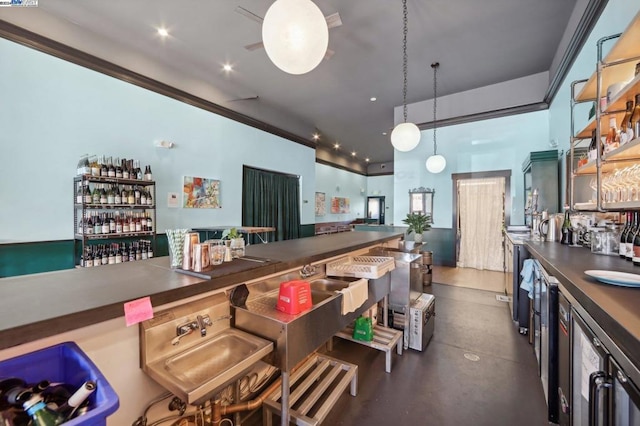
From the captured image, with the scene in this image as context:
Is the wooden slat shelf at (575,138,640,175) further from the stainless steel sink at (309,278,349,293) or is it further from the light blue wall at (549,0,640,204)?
the stainless steel sink at (309,278,349,293)

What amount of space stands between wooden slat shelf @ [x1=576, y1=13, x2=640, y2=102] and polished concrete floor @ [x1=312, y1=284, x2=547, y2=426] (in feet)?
7.61

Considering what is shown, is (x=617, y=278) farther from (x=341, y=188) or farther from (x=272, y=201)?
(x=341, y=188)

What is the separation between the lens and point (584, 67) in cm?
302

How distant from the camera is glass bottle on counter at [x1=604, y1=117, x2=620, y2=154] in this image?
169 cm

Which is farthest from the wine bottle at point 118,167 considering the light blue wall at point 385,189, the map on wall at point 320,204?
the light blue wall at point 385,189

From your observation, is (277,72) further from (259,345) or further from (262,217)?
(259,345)

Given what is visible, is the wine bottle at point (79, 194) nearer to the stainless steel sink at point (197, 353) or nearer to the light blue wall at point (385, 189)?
the stainless steel sink at point (197, 353)

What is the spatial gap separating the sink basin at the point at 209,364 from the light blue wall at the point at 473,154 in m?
5.68

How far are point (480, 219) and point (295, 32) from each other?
5.76 m

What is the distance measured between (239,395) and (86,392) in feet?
3.83

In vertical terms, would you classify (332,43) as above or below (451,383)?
above

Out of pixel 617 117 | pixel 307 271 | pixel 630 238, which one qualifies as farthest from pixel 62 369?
pixel 617 117

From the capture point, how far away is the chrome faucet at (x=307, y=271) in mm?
1896

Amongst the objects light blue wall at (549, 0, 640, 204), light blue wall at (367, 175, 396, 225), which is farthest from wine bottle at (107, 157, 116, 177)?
light blue wall at (367, 175, 396, 225)
